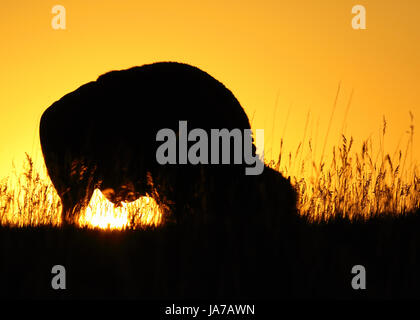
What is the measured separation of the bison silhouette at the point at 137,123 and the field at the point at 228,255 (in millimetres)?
1082

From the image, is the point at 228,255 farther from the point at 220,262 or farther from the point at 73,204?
the point at 73,204

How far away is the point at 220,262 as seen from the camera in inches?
117

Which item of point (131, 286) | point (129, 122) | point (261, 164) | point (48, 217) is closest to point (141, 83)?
point (129, 122)

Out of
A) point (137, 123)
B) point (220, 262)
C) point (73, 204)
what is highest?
point (137, 123)

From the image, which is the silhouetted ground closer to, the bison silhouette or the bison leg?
the bison leg

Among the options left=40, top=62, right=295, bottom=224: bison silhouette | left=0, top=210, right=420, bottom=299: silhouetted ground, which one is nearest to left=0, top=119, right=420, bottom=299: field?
left=0, top=210, right=420, bottom=299: silhouetted ground

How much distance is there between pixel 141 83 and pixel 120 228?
2.09m

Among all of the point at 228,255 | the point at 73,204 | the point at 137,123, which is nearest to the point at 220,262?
the point at 228,255

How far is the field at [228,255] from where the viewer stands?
2.78 m

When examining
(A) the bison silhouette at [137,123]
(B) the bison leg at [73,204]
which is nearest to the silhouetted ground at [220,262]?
(B) the bison leg at [73,204]

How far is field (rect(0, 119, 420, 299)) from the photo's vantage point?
9.11 feet

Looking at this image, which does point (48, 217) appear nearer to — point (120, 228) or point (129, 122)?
point (120, 228)

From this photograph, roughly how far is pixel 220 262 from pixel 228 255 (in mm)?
62

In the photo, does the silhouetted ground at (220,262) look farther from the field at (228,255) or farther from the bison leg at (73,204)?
the bison leg at (73,204)
